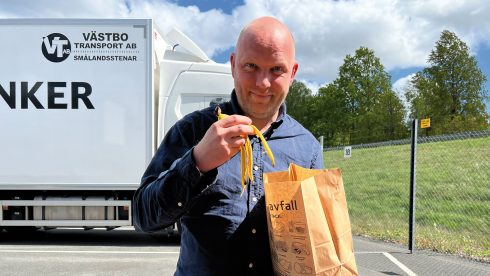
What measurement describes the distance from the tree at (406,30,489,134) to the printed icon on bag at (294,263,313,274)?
114 ft

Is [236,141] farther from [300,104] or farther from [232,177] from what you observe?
[300,104]

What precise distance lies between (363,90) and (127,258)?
120 ft

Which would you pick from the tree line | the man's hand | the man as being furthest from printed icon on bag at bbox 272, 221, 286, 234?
the tree line

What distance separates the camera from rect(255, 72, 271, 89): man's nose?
4.06 ft

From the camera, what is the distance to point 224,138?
3.50ft

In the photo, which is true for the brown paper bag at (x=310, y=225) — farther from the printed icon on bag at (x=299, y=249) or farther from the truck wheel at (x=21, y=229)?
the truck wheel at (x=21, y=229)

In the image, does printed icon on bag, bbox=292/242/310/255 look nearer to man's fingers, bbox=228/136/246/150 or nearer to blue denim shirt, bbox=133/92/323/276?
blue denim shirt, bbox=133/92/323/276

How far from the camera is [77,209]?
7.43 metres

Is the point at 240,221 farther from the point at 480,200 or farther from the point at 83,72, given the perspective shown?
the point at 480,200

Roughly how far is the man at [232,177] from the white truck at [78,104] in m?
5.85

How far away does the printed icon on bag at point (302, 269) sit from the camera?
117cm

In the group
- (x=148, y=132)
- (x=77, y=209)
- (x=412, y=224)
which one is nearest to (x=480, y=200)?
(x=412, y=224)

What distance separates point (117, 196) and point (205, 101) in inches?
84.0

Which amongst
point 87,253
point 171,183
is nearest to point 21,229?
point 87,253
